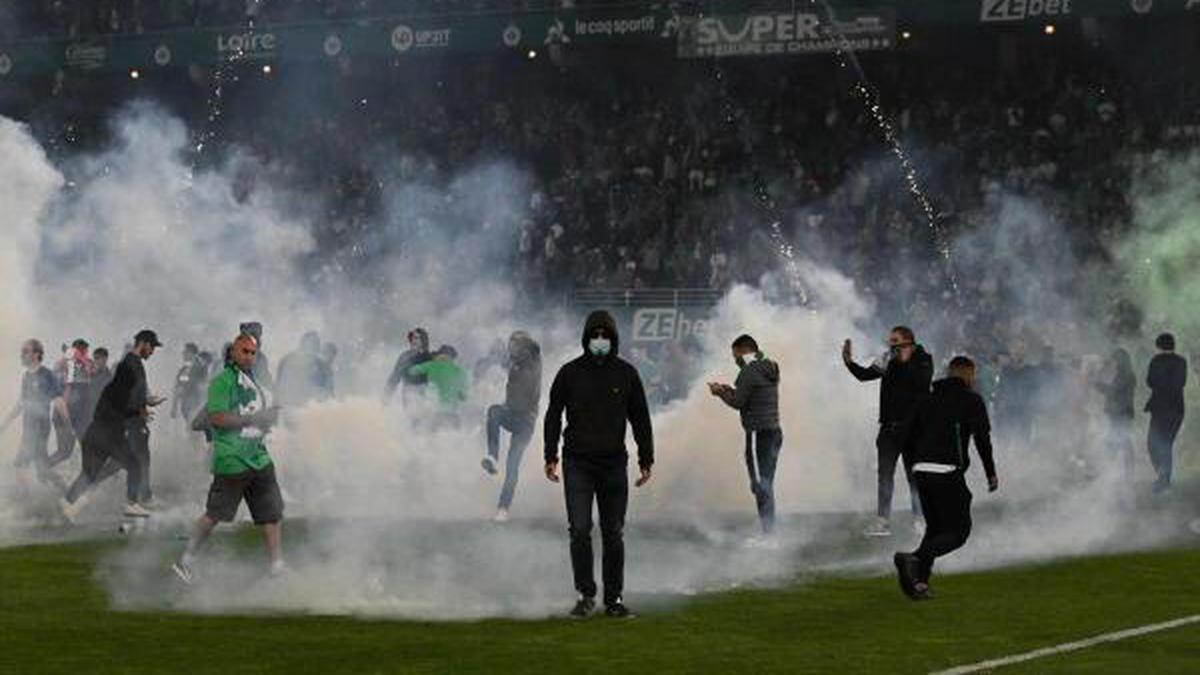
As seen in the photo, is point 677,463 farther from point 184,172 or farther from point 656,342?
point 184,172

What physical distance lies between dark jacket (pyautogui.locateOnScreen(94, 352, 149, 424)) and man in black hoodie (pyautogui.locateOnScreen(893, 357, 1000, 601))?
8.12 m

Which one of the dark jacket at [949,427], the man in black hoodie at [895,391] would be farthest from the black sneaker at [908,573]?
the man in black hoodie at [895,391]

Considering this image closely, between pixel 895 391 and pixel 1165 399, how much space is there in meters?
6.89

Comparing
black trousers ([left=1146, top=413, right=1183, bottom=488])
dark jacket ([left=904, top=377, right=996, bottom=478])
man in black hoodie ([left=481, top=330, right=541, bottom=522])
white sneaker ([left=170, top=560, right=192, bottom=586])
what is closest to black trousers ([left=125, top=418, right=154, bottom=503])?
man in black hoodie ([left=481, top=330, right=541, bottom=522])

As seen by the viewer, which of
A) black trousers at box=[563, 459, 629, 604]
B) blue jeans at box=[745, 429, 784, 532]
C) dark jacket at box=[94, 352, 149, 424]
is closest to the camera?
black trousers at box=[563, 459, 629, 604]

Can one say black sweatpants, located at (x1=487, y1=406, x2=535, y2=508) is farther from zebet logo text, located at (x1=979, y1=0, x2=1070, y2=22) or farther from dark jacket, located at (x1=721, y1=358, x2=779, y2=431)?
zebet logo text, located at (x1=979, y1=0, x2=1070, y2=22)

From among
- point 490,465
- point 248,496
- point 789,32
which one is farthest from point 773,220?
point 248,496

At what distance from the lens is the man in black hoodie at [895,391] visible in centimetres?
1912

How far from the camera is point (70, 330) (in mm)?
33906

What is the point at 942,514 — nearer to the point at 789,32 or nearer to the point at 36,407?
the point at 36,407

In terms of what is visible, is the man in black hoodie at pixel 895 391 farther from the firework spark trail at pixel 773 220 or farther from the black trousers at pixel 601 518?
the firework spark trail at pixel 773 220

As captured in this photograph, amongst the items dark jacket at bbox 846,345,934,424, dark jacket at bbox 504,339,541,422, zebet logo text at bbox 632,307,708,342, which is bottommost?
dark jacket at bbox 846,345,934,424

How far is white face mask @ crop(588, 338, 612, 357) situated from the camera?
14.1 m

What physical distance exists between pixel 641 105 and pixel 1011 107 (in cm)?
727
